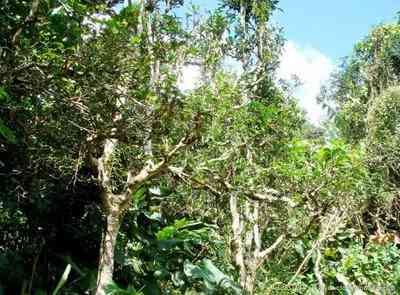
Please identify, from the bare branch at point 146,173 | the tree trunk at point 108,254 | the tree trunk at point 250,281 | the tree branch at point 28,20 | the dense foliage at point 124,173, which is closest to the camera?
the tree branch at point 28,20

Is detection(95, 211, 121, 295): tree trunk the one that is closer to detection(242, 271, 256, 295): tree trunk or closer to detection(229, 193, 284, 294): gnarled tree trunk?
detection(229, 193, 284, 294): gnarled tree trunk

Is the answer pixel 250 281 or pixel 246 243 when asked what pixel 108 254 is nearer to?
pixel 250 281

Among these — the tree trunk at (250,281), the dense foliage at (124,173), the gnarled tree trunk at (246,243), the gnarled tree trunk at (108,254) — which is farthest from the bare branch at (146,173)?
the tree trunk at (250,281)

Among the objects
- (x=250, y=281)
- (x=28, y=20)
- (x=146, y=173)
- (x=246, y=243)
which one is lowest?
(x=250, y=281)

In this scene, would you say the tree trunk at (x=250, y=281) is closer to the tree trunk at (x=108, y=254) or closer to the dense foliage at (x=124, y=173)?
the dense foliage at (x=124, y=173)

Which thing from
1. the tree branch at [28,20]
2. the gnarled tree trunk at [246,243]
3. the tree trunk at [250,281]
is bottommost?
the tree trunk at [250,281]

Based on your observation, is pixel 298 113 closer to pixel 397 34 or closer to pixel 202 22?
pixel 202 22

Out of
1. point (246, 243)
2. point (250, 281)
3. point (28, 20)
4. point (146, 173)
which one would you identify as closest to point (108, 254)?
point (146, 173)

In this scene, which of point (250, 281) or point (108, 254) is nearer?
point (108, 254)

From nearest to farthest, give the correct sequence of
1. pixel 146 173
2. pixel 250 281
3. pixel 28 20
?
pixel 28 20 → pixel 146 173 → pixel 250 281

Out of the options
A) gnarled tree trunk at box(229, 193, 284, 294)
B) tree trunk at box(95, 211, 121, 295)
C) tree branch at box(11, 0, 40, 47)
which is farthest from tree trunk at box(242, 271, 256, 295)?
tree branch at box(11, 0, 40, 47)

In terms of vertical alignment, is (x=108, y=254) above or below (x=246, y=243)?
below

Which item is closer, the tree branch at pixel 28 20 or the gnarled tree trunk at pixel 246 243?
the tree branch at pixel 28 20

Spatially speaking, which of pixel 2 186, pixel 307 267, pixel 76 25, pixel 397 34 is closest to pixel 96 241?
pixel 2 186
